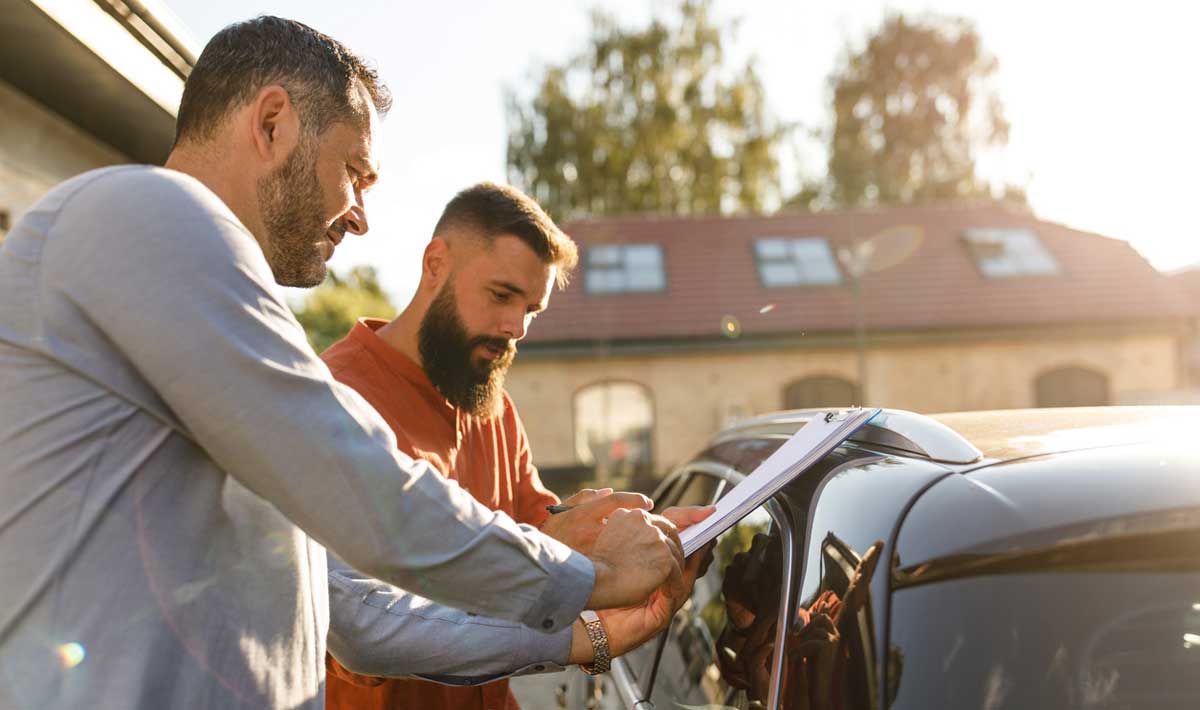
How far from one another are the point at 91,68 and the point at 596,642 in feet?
14.3

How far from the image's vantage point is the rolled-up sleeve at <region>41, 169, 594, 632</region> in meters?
1.15

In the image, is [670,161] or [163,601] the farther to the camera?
[670,161]

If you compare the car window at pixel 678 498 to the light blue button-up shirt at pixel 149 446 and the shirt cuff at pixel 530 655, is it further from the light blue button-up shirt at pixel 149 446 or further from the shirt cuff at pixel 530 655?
the light blue button-up shirt at pixel 149 446

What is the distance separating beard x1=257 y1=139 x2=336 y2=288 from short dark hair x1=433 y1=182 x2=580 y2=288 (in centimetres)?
161

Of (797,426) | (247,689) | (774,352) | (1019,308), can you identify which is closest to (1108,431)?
(797,426)

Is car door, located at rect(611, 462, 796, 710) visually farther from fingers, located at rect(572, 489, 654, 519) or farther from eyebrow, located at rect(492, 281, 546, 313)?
eyebrow, located at rect(492, 281, 546, 313)

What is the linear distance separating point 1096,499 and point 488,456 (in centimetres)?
177

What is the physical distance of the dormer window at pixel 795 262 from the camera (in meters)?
20.5

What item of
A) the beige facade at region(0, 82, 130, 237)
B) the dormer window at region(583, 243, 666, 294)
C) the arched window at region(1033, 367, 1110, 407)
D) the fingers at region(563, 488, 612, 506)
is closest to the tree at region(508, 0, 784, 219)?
the dormer window at region(583, 243, 666, 294)

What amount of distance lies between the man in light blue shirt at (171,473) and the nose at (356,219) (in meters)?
0.46

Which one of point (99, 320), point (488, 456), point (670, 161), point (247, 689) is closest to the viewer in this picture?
point (99, 320)

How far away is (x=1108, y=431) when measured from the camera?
68.1 inches

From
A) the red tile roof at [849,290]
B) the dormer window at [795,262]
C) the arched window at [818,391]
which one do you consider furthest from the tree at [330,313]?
the arched window at [818,391]

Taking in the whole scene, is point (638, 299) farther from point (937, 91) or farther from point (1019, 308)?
point (937, 91)
